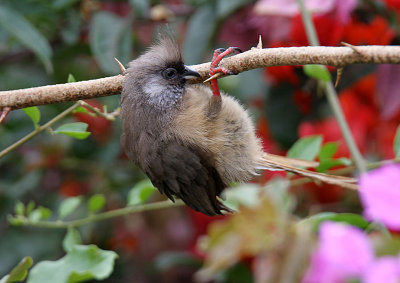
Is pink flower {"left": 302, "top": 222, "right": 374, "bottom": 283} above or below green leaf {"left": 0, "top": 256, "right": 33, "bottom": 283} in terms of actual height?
above

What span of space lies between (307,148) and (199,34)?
0.94 metres

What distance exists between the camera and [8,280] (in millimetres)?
1039

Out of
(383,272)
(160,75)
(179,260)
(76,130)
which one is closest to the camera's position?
(383,272)

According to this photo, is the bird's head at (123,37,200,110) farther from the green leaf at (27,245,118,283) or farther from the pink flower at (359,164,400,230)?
the pink flower at (359,164,400,230)

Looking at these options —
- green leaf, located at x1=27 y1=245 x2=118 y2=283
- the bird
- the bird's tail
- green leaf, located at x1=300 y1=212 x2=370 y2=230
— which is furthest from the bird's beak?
green leaf, located at x1=300 y1=212 x2=370 y2=230

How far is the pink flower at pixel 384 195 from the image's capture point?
19.7 inches

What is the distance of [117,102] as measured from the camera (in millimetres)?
2637

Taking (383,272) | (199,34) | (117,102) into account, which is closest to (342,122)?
(199,34)

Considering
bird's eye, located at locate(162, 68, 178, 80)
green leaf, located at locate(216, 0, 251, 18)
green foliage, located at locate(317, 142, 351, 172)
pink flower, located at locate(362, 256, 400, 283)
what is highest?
green leaf, located at locate(216, 0, 251, 18)

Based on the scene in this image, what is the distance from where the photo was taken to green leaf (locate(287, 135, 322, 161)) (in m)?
1.64

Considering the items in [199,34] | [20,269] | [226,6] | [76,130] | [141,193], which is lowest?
[141,193]

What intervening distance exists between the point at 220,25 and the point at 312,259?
6.89 feet

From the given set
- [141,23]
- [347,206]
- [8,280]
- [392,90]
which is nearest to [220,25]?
[141,23]

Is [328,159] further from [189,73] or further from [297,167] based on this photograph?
[189,73]
